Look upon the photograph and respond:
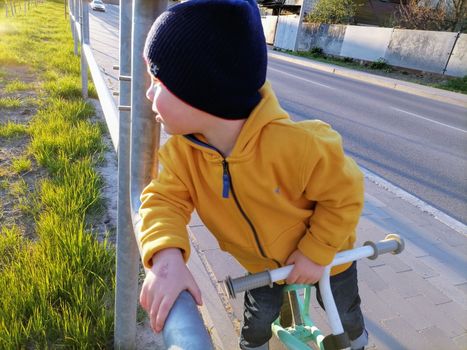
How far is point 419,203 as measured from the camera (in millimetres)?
3947

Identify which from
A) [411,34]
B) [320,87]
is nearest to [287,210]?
[320,87]

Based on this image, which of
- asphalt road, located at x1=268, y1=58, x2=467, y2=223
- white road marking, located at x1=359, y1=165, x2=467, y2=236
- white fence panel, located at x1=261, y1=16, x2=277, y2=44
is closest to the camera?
white road marking, located at x1=359, y1=165, x2=467, y2=236

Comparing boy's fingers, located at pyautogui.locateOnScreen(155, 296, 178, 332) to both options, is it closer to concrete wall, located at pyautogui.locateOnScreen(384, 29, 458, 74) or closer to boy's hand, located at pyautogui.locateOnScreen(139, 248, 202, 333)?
boy's hand, located at pyautogui.locateOnScreen(139, 248, 202, 333)

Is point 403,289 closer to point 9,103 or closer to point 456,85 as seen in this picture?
point 9,103

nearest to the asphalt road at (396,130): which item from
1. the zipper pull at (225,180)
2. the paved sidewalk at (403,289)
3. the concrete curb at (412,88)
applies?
the concrete curb at (412,88)

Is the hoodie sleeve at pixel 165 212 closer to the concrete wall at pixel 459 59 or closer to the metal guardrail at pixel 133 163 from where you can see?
the metal guardrail at pixel 133 163

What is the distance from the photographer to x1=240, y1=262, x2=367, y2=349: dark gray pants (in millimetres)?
1587

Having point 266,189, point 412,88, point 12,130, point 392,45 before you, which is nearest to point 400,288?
point 266,189

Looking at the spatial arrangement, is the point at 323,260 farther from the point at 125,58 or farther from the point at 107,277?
the point at 107,277

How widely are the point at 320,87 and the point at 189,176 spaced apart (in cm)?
1080

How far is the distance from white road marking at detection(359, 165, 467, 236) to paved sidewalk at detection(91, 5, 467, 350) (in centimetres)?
9

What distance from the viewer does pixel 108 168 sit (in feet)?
11.9

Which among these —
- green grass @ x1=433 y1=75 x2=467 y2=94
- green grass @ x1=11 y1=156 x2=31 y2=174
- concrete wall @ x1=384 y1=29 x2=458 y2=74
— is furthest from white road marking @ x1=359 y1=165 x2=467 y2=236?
concrete wall @ x1=384 y1=29 x2=458 y2=74

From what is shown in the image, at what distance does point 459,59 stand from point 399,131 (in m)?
11.7
